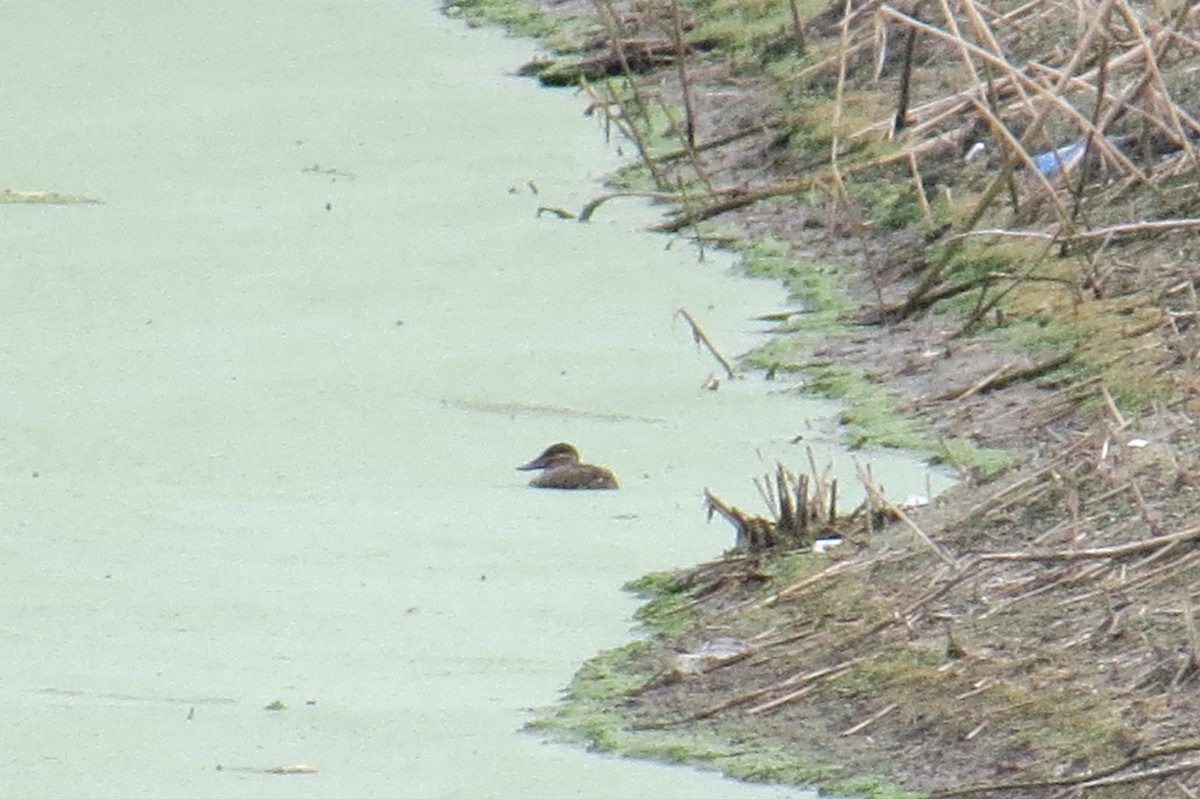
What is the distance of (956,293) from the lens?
434 cm

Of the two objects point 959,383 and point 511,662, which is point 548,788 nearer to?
point 511,662

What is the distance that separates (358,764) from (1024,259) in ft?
7.53

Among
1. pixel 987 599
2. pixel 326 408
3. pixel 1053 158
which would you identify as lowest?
pixel 326 408

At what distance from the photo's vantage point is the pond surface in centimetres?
266

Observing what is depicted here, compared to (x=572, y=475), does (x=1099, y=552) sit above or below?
above

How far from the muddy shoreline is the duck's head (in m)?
0.44

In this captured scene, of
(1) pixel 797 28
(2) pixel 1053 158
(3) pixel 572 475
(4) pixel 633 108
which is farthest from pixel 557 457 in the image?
(1) pixel 797 28

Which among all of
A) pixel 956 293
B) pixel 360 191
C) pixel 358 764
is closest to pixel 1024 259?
pixel 956 293

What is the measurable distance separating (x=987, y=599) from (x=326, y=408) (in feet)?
5.32

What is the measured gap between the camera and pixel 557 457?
3.61 m

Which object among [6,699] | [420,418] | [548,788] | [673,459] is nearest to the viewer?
[548,788]

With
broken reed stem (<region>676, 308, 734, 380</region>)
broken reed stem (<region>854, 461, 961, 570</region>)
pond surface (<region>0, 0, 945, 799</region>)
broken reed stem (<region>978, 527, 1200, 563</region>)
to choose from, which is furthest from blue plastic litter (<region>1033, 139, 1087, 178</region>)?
broken reed stem (<region>978, 527, 1200, 563</region>)

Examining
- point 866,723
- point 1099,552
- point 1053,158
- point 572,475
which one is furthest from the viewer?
point 1053,158

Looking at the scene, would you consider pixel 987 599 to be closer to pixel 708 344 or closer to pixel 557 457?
pixel 557 457
